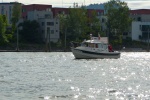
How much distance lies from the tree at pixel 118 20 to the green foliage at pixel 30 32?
24.7 m

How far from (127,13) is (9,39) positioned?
40206 mm

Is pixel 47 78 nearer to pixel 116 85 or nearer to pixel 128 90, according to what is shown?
pixel 116 85

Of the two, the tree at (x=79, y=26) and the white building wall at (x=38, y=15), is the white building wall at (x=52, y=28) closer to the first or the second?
the tree at (x=79, y=26)

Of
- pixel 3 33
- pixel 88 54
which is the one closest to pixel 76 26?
pixel 3 33

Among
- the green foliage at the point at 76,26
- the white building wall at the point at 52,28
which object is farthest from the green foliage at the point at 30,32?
the green foliage at the point at 76,26

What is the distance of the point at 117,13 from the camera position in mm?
191500

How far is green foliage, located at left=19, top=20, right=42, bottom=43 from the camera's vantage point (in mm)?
177462

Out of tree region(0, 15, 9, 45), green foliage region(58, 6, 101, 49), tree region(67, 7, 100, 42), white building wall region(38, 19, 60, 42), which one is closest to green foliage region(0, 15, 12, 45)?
tree region(0, 15, 9, 45)

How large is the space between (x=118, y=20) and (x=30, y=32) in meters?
29.9

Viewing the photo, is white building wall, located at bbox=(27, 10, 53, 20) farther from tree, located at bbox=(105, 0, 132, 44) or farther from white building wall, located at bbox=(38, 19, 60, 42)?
tree, located at bbox=(105, 0, 132, 44)

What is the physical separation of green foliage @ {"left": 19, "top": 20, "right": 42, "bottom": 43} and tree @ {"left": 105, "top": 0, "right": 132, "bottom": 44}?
2468 cm

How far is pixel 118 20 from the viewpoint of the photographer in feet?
625

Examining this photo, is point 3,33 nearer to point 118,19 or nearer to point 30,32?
point 30,32

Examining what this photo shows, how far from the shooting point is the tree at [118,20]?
190 m
